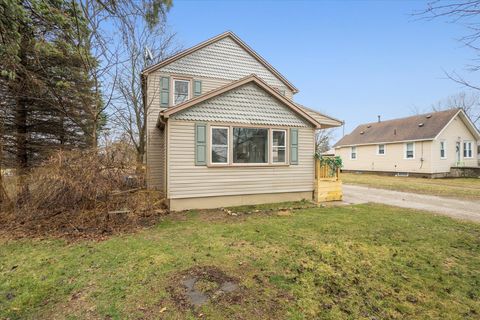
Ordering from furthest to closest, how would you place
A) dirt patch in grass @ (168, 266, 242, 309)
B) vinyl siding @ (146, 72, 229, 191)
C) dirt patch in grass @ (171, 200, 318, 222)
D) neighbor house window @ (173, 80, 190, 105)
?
neighbor house window @ (173, 80, 190, 105) → vinyl siding @ (146, 72, 229, 191) → dirt patch in grass @ (171, 200, 318, 222) → dirt patch in grass @ (168, 266, 242, 309)

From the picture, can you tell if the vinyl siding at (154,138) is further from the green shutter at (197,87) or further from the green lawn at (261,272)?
the green lawn at (261,272)

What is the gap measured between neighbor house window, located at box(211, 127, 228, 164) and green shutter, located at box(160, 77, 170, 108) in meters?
4.20

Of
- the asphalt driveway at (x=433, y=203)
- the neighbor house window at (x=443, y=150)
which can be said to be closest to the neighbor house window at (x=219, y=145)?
the asphalt driveway at (x=433, y=203)

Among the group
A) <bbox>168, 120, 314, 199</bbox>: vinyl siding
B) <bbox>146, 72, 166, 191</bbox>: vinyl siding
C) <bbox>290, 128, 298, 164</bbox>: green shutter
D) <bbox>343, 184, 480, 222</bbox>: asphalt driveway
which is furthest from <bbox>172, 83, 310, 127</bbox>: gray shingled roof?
<bbox>343, 184, 480, 222</bbox>: asphalt driveway

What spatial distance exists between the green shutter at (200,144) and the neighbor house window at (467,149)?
83.1 feet

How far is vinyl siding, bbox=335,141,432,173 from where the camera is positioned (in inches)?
791

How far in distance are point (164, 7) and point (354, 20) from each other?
11.3 meters

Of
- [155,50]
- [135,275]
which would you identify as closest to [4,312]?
[135,275]

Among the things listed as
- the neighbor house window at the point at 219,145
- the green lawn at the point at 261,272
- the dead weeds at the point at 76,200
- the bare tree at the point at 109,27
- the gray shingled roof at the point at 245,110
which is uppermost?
the bare tree at the point at 109,27

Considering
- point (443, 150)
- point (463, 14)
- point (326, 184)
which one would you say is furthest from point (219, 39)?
point (443, 150)

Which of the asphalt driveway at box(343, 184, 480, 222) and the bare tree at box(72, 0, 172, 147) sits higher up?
the bare tree at box(72, 0, 172, 147)

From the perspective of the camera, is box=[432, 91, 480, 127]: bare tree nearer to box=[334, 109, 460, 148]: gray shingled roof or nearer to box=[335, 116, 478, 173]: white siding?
box=[335, 116, 478, 173]: white siding

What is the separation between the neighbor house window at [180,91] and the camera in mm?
11727

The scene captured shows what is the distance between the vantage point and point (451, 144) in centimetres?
2066
